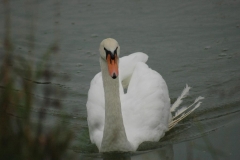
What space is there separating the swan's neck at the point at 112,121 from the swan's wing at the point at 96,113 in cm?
28

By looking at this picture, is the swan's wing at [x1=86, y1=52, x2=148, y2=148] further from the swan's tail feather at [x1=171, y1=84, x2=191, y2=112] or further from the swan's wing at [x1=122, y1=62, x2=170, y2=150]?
the swan's tail feather at [x1=171, y1=84, x2=191, y2=112]

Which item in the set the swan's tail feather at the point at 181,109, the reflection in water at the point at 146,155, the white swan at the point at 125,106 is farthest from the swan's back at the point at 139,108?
the swan's tail feather at the point at 181,109

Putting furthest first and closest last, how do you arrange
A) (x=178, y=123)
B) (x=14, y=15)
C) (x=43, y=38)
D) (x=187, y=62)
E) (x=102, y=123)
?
(x=14, y=15) → (x=43, y=38) → (x=187, y=62) → (x=178, y=123) → (x=102, y=123)

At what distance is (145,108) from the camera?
734cm

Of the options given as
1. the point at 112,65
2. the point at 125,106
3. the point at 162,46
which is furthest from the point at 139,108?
the point at 162,46

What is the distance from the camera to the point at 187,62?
32.9ft

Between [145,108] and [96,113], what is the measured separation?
2.07 feet

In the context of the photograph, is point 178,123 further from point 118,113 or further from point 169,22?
point 169,22

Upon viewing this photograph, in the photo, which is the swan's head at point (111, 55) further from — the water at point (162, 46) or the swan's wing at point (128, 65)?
the swan's wing at point (128, 65)

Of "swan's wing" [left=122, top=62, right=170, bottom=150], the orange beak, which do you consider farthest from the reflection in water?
Result: the orange beak

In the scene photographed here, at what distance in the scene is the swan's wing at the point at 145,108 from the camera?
7.13 metres

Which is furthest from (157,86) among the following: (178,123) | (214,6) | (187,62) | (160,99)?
(214,6)

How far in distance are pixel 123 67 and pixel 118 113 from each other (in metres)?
1.83

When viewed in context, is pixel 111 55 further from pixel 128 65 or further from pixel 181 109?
pixel 181 109
